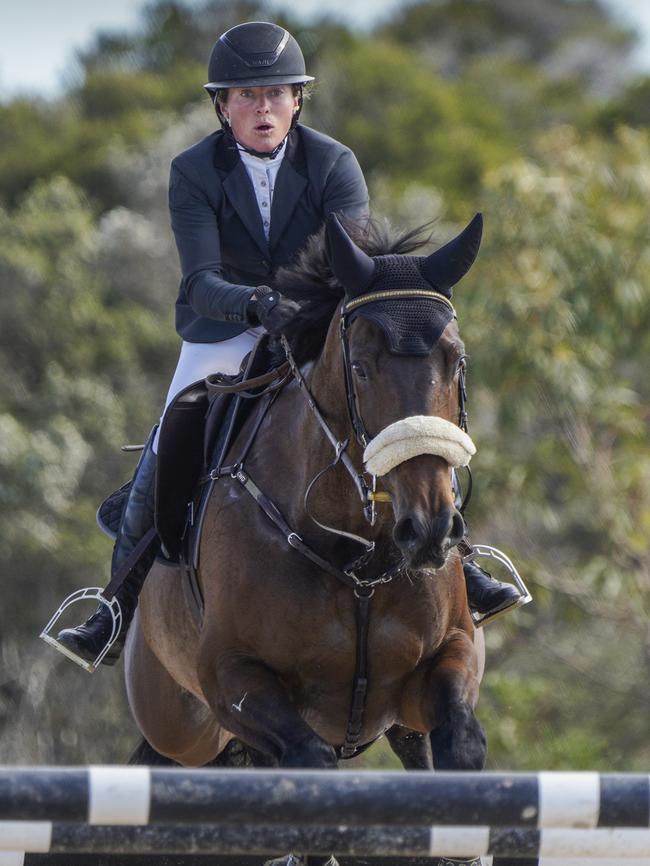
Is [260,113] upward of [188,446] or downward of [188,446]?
upward

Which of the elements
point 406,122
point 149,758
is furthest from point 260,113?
point 406,122

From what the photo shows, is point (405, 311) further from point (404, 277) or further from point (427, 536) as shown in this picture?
point (427, 536)

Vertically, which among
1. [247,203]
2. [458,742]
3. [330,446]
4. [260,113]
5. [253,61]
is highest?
[253,61]

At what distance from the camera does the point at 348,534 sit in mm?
5801

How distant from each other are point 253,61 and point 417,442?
2457mm

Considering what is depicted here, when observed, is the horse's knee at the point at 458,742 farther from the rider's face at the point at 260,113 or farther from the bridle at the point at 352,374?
the rider's face at the point at 260,113

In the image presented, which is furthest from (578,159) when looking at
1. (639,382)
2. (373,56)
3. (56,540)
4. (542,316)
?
(373,56)

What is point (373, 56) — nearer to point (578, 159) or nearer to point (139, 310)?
point (139, 310)

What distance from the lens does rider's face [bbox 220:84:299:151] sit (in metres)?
6.84

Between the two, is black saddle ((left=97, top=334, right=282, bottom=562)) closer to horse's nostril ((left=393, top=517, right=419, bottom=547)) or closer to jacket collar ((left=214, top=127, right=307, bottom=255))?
jacket collar ((left=214, top=127, right=307, bottom=255))

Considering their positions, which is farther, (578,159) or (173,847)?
(578,159)

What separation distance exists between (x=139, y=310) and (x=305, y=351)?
21.9 meters

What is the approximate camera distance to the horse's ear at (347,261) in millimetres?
5492

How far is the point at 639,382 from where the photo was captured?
23734 mm
